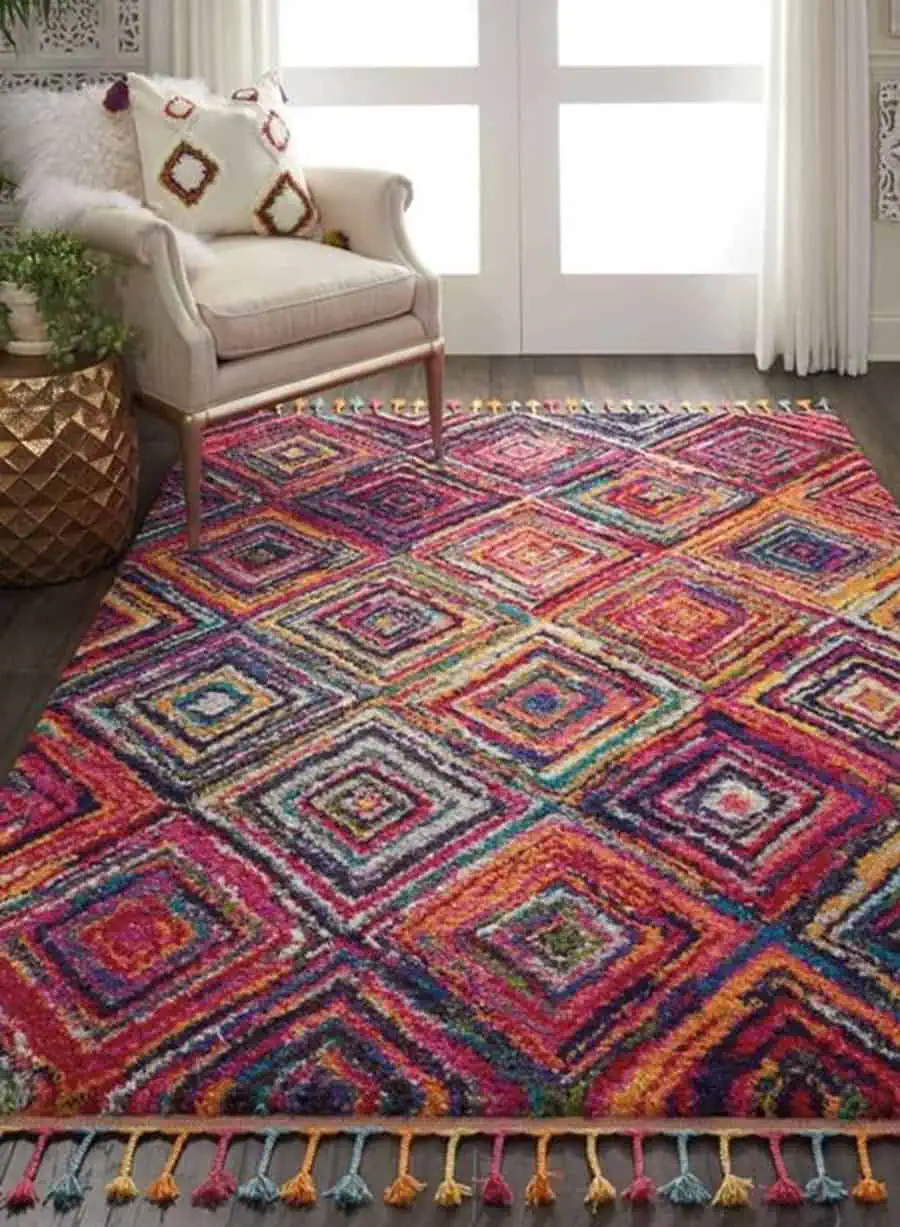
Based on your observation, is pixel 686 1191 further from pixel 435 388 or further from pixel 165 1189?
pixel 435 388

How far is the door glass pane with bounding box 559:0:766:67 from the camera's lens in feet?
14.4

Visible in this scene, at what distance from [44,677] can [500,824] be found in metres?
0.95

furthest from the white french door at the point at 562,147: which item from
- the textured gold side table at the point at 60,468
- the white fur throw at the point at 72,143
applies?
A: the textured gold side table at the point at 60,468

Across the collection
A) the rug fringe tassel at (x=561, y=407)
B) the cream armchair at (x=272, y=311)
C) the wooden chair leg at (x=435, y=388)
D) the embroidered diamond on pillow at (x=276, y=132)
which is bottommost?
the rug fringe tassel at (x=561, y=407)

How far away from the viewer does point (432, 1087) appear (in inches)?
76.1

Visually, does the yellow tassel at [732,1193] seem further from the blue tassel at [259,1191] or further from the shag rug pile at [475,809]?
the blue tassel at [259,1191]

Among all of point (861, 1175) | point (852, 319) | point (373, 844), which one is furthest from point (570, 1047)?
point (852, 319)

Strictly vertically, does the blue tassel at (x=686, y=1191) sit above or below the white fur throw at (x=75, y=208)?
below

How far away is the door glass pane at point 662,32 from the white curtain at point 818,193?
15cm

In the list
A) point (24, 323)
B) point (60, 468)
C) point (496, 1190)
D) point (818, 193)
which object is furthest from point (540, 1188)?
point (818, 193)

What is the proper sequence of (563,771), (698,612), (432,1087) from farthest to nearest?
(698,612) → (563,771) → (432,1087)

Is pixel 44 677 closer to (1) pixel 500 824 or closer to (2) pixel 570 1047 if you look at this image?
(1) pixel 500 824

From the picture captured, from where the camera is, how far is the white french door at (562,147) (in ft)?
14.6

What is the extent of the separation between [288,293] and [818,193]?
5.44 ft
